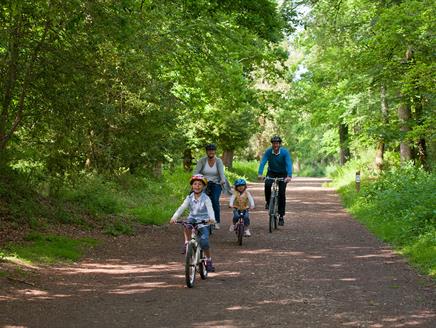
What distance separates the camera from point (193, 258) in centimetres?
887

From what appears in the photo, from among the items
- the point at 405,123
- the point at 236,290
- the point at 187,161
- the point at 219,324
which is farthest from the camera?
the point at 187,161

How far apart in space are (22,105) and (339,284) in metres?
6.48

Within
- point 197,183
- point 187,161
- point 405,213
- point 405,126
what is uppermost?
point 405,126

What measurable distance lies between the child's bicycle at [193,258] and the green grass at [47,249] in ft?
9.15

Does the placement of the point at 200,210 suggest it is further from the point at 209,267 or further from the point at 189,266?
the point at 189,266

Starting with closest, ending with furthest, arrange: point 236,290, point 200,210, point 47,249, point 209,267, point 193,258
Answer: point 236,290 < point 193,258 < point 200,210 < point 209,267 < point 47,249

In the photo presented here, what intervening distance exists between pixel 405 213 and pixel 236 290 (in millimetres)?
8336

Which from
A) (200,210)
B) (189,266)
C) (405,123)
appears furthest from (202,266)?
(405,123)

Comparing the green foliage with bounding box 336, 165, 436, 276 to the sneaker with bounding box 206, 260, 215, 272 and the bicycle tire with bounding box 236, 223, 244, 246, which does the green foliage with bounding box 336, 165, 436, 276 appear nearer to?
the bicycle tire with bounding box 236, 223, 244, 246

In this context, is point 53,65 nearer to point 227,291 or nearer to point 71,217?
point 71,217

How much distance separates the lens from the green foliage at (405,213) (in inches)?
450

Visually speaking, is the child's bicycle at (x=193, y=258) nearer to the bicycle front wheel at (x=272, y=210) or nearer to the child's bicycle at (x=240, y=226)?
the child's bicycle at (x=240, y=226)

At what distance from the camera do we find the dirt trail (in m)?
6.94

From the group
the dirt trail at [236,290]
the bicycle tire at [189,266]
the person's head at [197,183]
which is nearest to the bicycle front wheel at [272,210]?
the dirt trail at [236,290]
